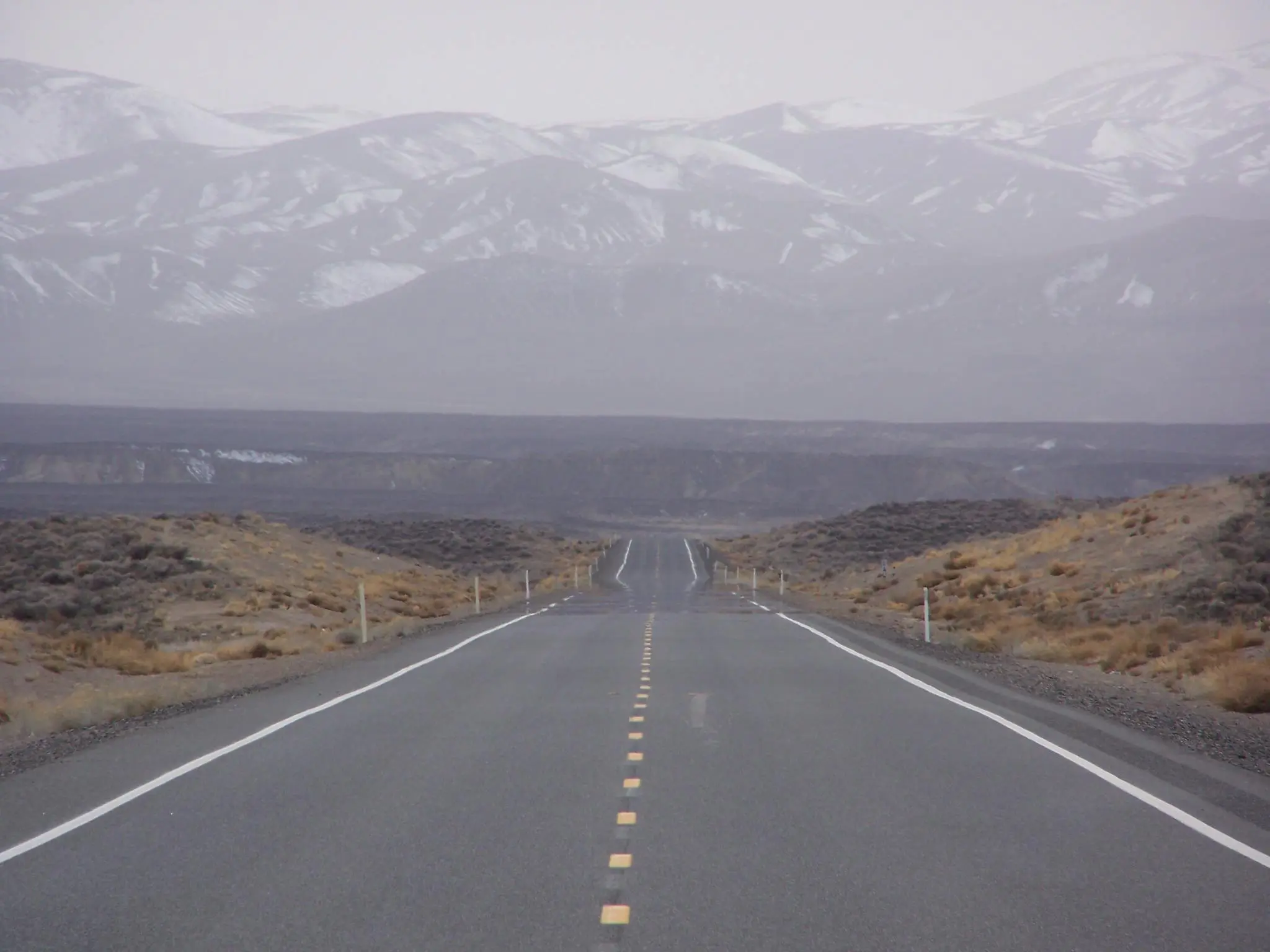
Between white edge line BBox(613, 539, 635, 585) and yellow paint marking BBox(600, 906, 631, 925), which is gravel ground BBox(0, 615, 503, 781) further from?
white edge line BBox(613, 539, 635, 585)

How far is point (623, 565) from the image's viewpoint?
78.3 meters

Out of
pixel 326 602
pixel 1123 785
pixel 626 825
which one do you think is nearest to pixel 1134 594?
pixel 1123 785

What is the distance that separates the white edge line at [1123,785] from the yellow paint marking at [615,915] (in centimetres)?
338

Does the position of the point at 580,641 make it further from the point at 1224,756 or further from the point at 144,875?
the point at 144,875

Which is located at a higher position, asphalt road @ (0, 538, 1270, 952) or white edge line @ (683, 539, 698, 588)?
asphalt road @ (0, 538, 1270, 952)

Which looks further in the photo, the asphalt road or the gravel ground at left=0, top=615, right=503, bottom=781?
the gravel ground at left=0, top=615, right=503, bottom=781

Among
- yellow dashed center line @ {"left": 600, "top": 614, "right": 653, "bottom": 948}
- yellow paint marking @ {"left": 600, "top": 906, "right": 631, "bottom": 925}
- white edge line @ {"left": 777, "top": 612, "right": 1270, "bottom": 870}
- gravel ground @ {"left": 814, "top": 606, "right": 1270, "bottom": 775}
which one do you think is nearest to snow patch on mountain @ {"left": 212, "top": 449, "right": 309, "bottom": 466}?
gravel ground @ {"left": 814, "top": 606, "right": 1270, "bottom": 775}

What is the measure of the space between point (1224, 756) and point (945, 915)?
18.6ft

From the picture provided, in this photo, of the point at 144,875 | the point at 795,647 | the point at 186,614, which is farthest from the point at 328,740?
the point at 186,614

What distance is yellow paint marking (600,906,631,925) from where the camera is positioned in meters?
6.55

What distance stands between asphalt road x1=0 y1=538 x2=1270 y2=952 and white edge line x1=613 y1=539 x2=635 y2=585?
162 feet

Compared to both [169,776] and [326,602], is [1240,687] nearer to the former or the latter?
[169,776]

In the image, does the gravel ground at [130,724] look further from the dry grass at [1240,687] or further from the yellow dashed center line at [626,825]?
the dry grass at [1240,687]

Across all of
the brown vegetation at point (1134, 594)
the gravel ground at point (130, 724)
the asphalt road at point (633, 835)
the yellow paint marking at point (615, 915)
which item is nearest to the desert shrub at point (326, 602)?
the brown vegetation at point (1134, 594)
